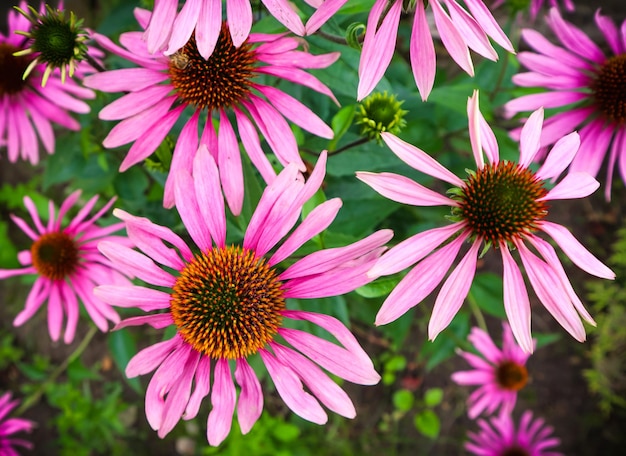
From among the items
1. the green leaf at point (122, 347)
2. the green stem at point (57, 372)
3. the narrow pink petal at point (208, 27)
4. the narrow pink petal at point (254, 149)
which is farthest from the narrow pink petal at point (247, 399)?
the green stem at point (57, 372)

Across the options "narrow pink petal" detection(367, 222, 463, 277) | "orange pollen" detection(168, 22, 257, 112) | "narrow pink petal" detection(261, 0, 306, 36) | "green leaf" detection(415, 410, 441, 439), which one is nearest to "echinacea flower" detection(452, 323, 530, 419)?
"green leaf" detection(415, 410, 441, 439)

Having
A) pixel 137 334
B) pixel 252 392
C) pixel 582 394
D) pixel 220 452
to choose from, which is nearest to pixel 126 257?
pixel 252 392

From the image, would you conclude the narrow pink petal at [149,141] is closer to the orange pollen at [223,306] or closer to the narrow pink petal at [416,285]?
the orange pollen at [223,306]

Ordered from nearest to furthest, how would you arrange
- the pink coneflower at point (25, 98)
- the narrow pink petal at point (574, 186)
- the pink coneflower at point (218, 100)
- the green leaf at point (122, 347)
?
the narrow pink petal at point (574, 186)
the pink coneflower at point (218, 100)
the pink coneflower at point (25, 98)
the green leaf at point (122, 347)

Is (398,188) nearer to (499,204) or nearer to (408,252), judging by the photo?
(408,252)

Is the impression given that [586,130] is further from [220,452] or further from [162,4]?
[220,452]
